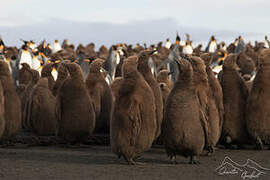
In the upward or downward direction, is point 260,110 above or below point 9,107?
above

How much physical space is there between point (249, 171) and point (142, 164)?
141cm

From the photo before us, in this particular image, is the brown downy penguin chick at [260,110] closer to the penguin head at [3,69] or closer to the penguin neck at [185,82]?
the penguin neck at [185,82]

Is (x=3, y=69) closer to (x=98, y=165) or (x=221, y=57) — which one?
(x=98, y=165)

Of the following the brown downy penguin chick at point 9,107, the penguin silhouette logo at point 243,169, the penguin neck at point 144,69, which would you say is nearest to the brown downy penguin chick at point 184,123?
the penguin silhouette logo at point 243,169

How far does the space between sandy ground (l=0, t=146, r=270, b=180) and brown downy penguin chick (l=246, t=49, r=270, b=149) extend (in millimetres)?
344

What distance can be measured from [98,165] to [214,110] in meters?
2.17

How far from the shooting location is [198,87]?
7.59m

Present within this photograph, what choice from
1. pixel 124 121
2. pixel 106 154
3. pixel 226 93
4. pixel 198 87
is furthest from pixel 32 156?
pixel 226 93

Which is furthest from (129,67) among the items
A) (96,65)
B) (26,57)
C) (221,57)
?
(26,57)

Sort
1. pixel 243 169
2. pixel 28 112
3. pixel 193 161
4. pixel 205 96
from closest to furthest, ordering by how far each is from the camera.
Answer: pixel 243 169 → pixel 193 161 → pixel 205 96 → pixel 28 112

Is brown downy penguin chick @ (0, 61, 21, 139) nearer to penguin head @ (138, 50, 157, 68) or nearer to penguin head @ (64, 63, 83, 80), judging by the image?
penguin head @ (64, 63, 83, 80)

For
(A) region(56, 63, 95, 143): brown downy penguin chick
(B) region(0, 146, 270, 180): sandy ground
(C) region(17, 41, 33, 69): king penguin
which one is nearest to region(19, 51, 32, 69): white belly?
(C) region(17, 41, 33, 69): king penguin

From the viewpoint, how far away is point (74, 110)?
8.38m

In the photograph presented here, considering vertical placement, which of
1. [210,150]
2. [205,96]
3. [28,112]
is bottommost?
[210,150]
